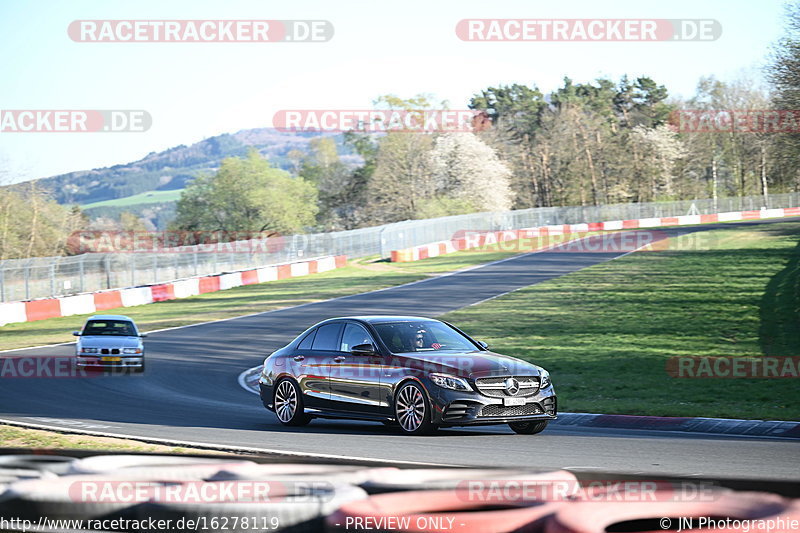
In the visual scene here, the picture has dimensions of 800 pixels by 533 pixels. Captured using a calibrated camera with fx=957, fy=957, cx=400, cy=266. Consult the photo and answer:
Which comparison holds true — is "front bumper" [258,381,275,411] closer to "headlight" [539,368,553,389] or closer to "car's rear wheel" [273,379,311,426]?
"car's rear wheel" [273,379,311,426]

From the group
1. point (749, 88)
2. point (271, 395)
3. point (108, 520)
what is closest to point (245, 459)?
point (108, 520)

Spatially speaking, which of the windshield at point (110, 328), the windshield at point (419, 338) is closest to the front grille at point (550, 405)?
the windshield at point (419, 338)

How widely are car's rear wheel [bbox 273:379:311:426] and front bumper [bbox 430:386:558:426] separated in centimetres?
247

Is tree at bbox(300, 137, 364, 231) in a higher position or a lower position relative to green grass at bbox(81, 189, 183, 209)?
lower

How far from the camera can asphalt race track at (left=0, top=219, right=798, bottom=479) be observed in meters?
9.59

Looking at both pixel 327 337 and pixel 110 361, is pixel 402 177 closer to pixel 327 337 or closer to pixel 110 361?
pixel 110 361

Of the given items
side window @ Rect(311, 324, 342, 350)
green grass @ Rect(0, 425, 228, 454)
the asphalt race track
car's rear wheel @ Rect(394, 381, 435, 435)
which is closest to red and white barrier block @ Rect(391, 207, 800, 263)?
the asphalt race track

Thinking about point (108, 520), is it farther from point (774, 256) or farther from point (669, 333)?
point (774, 256)

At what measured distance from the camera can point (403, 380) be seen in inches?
469

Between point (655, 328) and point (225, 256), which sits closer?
point (655, 328)

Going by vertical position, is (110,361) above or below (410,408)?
below

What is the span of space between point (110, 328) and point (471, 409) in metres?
13.5

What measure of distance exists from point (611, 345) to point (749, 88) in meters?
103

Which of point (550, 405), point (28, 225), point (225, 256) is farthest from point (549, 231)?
point (550, 405)
